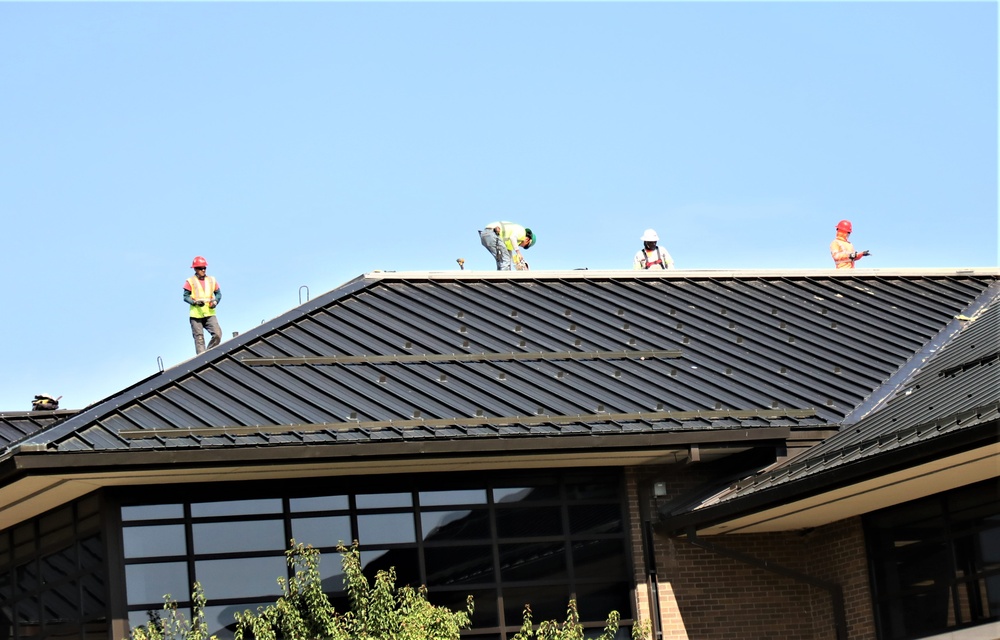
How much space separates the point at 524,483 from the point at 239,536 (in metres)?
3.30

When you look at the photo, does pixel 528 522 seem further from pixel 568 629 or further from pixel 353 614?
pixel 353 614

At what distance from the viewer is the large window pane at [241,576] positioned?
16719 mm

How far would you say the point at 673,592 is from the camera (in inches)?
709

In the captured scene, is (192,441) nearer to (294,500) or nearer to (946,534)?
(294,500)

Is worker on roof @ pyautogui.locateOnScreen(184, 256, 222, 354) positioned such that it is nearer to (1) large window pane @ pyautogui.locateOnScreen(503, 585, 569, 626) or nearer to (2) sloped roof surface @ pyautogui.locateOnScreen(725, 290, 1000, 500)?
(1) large window pane @ pyautogui.locateOnScreen(503, 585, 569, 626)

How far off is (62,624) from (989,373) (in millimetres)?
10317

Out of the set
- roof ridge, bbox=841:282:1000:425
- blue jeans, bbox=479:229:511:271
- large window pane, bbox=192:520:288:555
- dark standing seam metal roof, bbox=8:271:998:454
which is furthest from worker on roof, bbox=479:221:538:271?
large window pane, bbox=192:520:288:555

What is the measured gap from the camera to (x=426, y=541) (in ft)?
57.4

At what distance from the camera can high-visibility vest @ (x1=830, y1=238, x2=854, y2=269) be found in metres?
24.9

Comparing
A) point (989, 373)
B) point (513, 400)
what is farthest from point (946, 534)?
point (513, 400)

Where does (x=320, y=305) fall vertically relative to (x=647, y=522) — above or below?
above

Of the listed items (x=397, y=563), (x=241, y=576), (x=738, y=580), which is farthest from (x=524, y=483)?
(x=241, y=576)

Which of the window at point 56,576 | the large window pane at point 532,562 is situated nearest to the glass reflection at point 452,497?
the large window pane at point 532,562

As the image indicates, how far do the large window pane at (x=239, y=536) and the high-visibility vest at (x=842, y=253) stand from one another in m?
11.4
